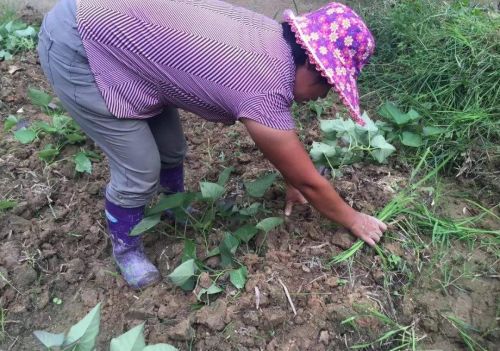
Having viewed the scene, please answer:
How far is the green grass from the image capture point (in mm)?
2400

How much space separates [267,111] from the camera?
143 cm

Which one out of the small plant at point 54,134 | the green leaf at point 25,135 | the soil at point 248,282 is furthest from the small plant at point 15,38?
the soil at point 248,282

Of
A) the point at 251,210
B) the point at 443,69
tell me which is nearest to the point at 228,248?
the point at 251,210

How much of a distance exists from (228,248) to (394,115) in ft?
3.60

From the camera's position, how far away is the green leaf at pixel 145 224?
1.83 metres

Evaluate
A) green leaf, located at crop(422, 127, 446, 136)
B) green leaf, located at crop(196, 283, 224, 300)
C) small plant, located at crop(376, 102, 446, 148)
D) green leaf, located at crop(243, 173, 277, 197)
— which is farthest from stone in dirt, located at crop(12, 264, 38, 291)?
green leaf, located at crop(422, 127, 446, 136)

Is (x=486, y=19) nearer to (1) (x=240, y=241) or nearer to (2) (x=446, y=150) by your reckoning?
(2) (x=446, y=150)

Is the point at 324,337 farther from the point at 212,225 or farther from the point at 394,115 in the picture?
the point at 394,115

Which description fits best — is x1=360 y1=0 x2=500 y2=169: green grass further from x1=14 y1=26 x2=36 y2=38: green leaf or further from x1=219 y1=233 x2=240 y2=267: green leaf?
x1=14 y1=26 x2=36 y2=38: green leaf

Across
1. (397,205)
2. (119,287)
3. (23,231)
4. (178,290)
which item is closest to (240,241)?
(178,290)

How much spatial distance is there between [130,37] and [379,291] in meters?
1.16

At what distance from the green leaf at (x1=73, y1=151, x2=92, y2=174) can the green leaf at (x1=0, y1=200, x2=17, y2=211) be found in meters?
0.31

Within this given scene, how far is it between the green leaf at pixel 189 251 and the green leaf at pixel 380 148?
902 millimetres

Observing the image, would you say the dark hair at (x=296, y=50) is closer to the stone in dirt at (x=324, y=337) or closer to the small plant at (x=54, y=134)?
the stone in dirt at (x=324, y=337)
